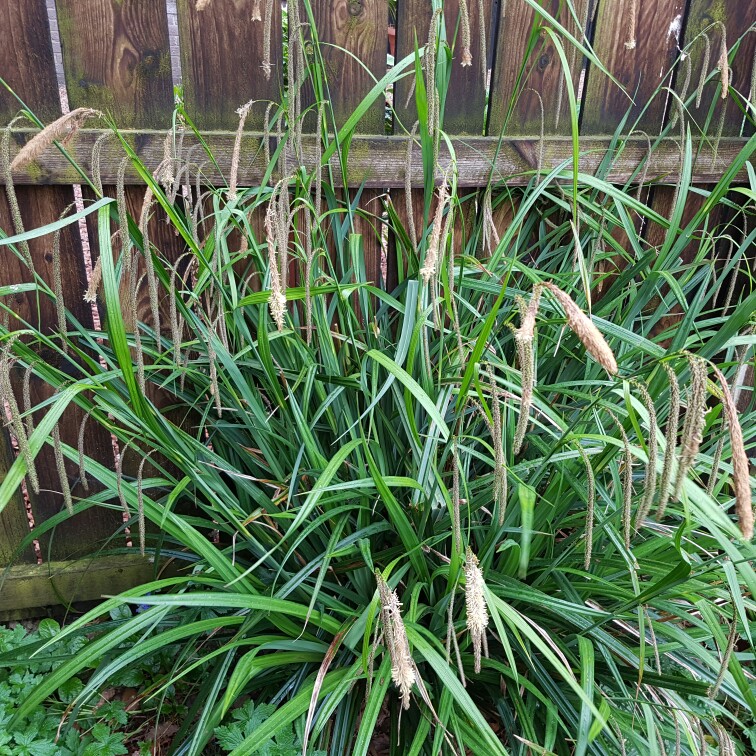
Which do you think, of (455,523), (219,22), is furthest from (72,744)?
(219,22)

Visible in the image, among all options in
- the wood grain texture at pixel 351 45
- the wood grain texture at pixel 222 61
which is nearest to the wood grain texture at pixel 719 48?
the wood grain texture at pixel 351 45

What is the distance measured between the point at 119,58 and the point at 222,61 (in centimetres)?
24

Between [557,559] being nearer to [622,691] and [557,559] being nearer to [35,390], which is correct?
Answer: [622,691]

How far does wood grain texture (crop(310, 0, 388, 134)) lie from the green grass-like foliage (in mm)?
299

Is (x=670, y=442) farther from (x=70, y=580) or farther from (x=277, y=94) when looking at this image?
(x=70, y=580)

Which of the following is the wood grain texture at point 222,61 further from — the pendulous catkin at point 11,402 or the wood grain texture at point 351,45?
the pendulous catkin at point 11,402

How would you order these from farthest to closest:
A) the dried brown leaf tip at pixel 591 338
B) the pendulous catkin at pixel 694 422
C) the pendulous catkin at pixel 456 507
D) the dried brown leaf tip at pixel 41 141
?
1. the pendulous catkin at pixel 456 507
2. the dried brown leaf tip at pixel 41 141
3. the pendulous catkin at pixel 694 422
4. the dried brown leaf tip at pixel 591 338

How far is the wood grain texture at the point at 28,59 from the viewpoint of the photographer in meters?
1.54

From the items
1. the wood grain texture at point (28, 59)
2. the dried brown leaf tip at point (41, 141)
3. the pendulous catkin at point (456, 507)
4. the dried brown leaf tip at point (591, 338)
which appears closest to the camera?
the dried brown leaf tip at point (591, 338)

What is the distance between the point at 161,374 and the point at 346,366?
1.71 feet

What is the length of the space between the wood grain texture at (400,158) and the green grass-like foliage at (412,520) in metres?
0.10

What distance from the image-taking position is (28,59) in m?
1.57

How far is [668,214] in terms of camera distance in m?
2.23

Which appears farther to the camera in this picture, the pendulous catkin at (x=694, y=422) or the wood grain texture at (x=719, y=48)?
the wood grain texture at (x=719, y=48)
